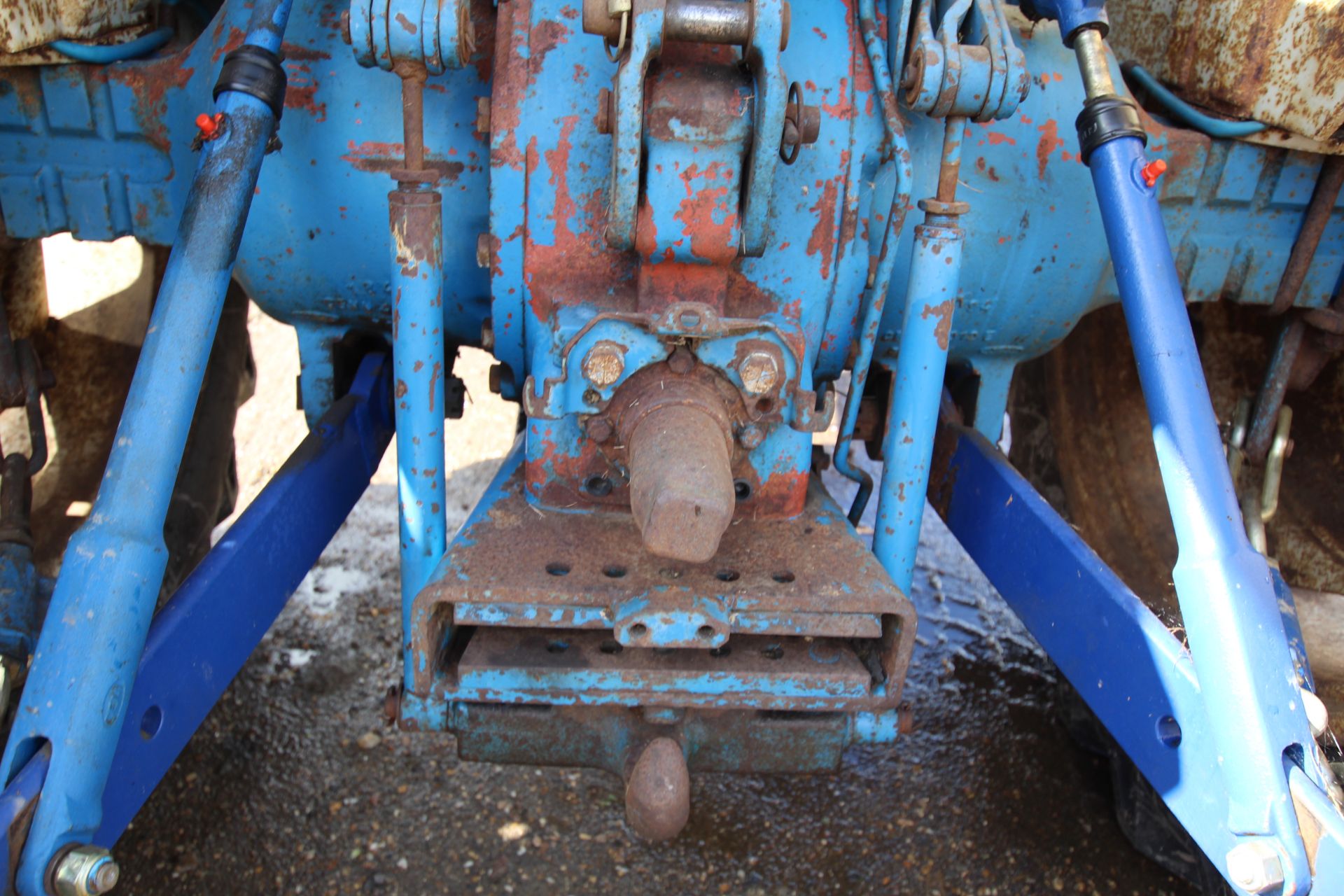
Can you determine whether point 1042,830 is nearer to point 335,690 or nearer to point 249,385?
point 335,690

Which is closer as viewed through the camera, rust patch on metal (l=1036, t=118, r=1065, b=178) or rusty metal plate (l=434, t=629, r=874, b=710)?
rusty metal plate (l=434, t=629, r=874, b=710)

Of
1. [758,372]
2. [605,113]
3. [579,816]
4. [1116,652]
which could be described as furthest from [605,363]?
[579,816]

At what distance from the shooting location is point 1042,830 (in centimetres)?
190

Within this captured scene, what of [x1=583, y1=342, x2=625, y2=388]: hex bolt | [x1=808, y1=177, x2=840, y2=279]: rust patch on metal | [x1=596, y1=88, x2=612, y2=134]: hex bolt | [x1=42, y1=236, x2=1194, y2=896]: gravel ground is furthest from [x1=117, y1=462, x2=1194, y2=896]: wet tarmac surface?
[x1=596, y1=88, x2=612, y2=134]: hex bolt

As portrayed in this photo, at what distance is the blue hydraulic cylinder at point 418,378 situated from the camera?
1.28 meters

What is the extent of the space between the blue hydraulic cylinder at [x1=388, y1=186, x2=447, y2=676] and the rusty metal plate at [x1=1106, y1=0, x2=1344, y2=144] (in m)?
1.14

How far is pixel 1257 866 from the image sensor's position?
0.97 m

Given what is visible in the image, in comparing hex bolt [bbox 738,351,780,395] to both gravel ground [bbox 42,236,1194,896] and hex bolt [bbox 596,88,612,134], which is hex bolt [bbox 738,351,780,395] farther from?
gravel ground [bbox 42,236,1194,896]

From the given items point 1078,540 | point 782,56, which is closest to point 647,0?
point 782,56

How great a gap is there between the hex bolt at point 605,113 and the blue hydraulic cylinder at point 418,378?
21 centimetres

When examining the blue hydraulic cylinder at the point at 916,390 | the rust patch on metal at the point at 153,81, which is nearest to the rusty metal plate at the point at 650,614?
the blue hydraulic cylinder at the point at 916,390

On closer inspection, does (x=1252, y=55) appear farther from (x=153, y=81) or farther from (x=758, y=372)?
(x=153, y=81)

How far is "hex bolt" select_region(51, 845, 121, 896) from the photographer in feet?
3.09

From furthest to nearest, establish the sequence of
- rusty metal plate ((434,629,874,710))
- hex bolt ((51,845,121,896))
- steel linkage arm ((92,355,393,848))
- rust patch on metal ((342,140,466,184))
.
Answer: rust patch on metal ((342,140,466,184))
rusty metal plate ((434,629,874,710))
steel linkage arm ((92,355,393,848))
hex bolt ((51,845,121,896))
